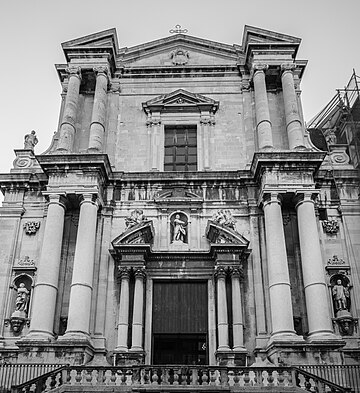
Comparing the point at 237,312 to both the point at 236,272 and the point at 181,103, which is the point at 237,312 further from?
the point at 181,103

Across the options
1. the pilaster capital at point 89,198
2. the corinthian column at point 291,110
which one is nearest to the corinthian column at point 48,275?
the pilaster capital at point 89,198

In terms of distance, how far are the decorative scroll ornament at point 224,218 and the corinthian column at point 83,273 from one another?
176 inches

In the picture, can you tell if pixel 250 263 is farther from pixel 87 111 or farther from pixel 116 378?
pixel 87 111

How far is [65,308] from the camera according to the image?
18.7m

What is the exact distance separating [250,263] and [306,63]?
33.9 ft

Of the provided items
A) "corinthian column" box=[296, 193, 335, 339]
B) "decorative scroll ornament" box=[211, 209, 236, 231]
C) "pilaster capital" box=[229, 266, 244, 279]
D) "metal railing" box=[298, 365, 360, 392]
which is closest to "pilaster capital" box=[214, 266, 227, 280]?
"pilaster capital" box=[229, 266, 244, 279]

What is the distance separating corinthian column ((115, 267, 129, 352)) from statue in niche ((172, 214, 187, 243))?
2.28m

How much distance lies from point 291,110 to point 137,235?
8.07m

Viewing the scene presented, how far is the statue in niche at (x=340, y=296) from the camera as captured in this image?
18.3 m

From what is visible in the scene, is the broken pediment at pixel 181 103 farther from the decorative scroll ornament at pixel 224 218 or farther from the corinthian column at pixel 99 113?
the decorative scroll ornament at pixel 224 218

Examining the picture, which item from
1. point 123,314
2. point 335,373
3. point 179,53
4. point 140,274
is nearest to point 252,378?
point 335,373

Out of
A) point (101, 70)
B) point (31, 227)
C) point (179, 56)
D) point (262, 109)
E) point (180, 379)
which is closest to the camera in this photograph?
point (180, 379)

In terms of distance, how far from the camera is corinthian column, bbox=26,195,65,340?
1719 centimetres

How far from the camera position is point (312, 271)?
17797 mm
